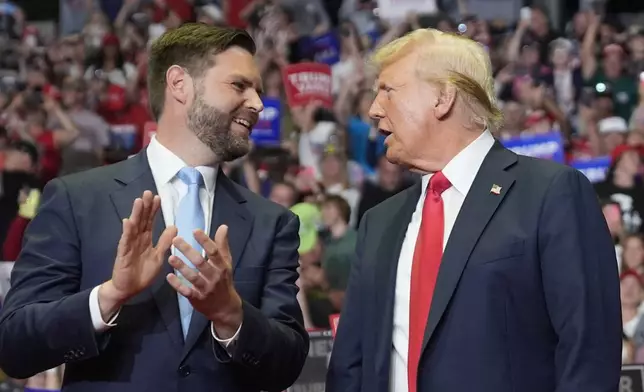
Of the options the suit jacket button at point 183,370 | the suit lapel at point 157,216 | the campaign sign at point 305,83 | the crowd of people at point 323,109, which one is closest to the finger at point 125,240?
the suit lapel at point 157,216

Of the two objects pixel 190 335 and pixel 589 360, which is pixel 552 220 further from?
pixel 190 335

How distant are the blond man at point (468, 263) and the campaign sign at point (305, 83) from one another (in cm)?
533

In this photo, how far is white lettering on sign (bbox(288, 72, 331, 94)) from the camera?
8.50 m

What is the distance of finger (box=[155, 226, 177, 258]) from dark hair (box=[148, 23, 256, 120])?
22.8 inches

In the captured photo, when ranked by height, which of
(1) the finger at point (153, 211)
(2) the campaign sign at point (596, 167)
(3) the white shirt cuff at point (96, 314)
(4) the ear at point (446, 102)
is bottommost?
(2) the campaign sign at point (596, 167)

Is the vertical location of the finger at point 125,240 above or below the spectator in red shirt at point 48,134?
above

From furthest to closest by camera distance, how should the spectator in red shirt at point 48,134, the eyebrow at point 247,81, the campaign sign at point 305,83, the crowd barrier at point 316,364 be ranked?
the spectator in red shirt at point 48,134
the campaign sign at point 305,83
the crowd barrier at point 316,364
the eyebrow at point 247,81

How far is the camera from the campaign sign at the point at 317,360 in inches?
153

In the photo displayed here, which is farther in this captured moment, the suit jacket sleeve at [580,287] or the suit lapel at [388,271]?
the suit lapel at [388,271]

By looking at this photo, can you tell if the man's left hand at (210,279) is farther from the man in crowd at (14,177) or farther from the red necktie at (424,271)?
the man in crowd at (14,177)

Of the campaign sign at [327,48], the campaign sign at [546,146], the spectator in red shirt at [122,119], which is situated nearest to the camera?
the campaign sign at [546,146]

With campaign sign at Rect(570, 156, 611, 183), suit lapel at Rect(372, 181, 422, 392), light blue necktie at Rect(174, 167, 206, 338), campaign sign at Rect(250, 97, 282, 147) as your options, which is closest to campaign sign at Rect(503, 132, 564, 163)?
campaign sign at Rect(570, 156, 611, 183)

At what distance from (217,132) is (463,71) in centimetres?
66

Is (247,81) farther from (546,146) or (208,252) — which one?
(546,146)
